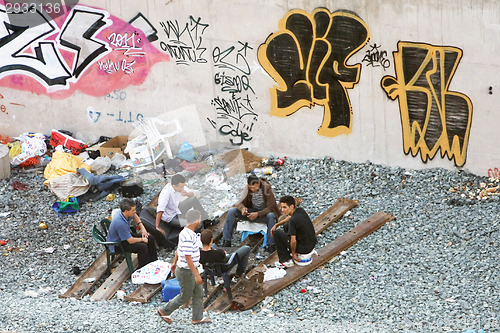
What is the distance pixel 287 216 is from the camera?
1273cm

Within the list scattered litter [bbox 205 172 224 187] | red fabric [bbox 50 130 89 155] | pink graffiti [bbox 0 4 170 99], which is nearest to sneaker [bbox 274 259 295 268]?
scattered litter [bbox 205 172 224 187]

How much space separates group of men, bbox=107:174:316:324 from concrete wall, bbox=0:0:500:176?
2.24 metres

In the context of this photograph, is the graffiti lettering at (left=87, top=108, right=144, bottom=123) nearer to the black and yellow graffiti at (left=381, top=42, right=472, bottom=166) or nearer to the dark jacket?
the dark jacket

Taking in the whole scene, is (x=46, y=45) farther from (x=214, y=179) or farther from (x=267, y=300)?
(x=267, y=300)

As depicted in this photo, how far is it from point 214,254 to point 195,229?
1.51 feet

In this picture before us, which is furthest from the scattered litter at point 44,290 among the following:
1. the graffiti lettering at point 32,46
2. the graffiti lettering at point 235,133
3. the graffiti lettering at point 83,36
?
the graffiti lettering at point 32,46

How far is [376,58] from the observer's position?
562 inches

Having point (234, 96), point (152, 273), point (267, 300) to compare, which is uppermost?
point (234, 96)

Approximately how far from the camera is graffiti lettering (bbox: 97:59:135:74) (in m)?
16.5

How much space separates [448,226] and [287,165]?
3.53 m

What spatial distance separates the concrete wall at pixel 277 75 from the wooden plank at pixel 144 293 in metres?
4.36

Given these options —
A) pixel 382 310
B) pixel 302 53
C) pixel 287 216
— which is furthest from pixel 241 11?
pixel 382 310

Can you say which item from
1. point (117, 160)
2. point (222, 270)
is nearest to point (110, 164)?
point (117, 160)

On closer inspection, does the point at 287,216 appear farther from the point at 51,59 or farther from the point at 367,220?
the point at 51,59
